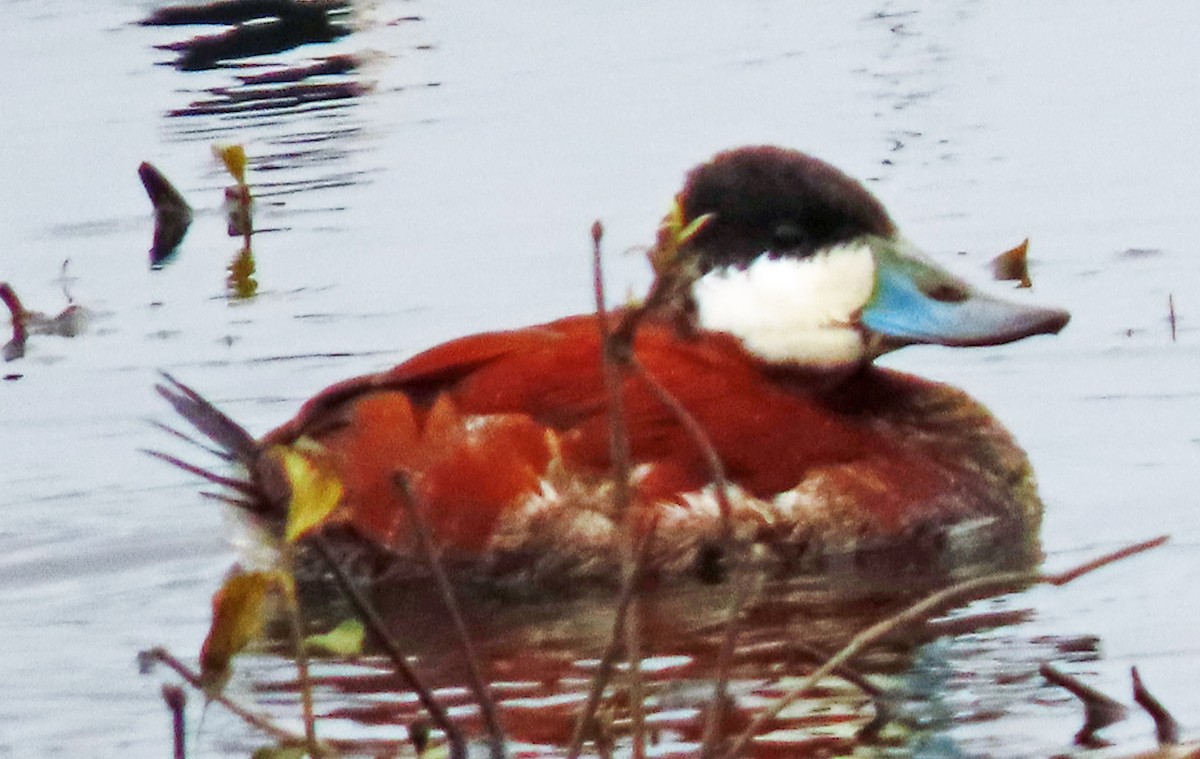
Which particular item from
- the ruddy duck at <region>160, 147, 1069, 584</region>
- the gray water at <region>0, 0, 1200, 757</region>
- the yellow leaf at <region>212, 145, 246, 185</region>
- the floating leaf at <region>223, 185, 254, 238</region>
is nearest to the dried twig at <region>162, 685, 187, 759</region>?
the gray water at <region>0, 0, 1200, 757</region>

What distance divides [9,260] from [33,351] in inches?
46.0

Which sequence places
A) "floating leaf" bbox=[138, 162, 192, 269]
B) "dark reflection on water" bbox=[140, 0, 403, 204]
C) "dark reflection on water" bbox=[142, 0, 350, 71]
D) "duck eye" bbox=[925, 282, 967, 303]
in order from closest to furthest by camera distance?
"duck eye" bbox=[925, 282, 967, 303], "floating leaf" bbox=[138, 162, 192, 269], "dark reflection on water" bbox=[140, 0, 403, 204], "dark reflection on water" bbox=[142, 0, 350, 71]

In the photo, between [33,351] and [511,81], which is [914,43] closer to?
[511,81]

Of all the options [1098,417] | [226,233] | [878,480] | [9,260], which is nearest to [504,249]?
[226,233]

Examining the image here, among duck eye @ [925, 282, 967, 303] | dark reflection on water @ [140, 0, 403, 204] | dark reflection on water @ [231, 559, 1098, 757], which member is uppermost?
duck eye @ [925, 282, 967, 303]

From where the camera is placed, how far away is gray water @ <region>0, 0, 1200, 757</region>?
5332 mm

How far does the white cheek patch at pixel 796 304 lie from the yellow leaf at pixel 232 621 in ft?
7.70

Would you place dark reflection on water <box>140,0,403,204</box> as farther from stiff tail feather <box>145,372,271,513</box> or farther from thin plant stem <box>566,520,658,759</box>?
thin plant stem <box>566,520,658,759</box>

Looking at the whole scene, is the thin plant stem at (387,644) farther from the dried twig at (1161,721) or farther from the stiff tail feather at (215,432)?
the dried twig at (1161,721)

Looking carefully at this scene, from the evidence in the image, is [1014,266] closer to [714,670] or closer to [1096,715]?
[714,670]

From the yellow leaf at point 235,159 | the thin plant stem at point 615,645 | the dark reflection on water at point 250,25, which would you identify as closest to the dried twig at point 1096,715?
the thin plant stem at point 615,645

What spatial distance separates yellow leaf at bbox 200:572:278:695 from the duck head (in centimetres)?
235

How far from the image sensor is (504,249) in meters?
8.32

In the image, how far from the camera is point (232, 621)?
11.9 feet
